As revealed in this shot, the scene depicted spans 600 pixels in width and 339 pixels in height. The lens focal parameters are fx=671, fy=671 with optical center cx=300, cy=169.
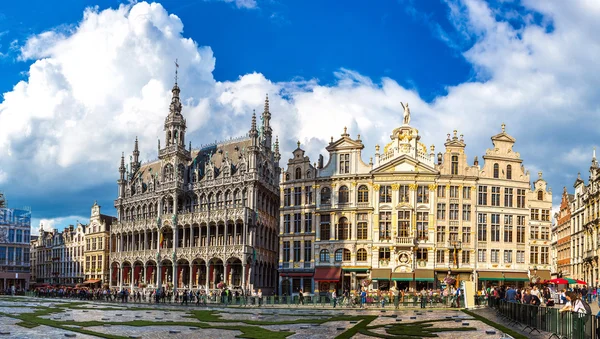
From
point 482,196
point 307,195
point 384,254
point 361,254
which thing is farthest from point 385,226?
point 482,196

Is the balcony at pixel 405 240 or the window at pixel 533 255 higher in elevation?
the balcony at pixel 405 240

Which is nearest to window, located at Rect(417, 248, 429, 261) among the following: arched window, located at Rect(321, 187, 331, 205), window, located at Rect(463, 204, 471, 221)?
window, located at Rect(463, 204, 471, 221)

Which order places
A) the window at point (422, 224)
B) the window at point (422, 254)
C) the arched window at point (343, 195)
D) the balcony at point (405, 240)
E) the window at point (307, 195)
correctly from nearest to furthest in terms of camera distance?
1. the balcony at point (405, 240)
2. the window at point (422, 254)
3. the window at point (422, 224)
4. the arched window at point (343, 195)
5. the window at point (307, 195)

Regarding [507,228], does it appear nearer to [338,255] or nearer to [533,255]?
[533,255]

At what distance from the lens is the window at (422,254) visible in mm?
74250

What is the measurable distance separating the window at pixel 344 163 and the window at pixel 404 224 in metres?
8.30

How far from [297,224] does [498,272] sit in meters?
23.8

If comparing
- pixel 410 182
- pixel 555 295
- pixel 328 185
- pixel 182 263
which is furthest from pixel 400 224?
pixel 182 263

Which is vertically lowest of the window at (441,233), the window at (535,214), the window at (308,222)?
the window at (441,233)

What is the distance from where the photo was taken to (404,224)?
75.2 m

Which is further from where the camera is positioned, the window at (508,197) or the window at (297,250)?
the window at (297,250)

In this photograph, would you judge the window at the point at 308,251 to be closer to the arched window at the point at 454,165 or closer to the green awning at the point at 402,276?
the green awning at the point at 402,276

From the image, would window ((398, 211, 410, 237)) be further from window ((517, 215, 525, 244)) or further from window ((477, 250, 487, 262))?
window ((517, 215, 525, 244))

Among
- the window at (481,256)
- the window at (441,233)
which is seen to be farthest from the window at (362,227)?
the window at (481,256)
